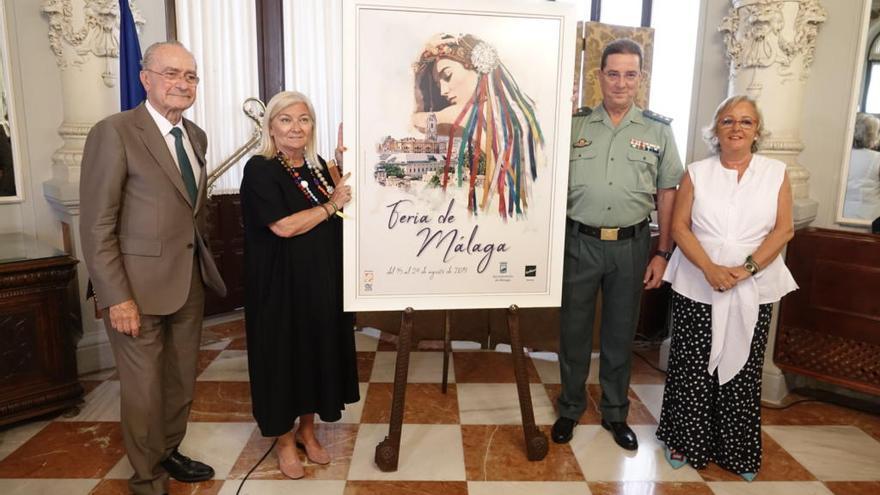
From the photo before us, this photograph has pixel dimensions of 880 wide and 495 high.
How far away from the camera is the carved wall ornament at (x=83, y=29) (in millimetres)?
3100

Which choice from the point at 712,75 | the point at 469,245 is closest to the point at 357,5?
the point at 469,245

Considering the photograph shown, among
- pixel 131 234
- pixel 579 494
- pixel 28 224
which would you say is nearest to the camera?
pixel 131 234

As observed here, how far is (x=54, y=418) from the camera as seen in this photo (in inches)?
113

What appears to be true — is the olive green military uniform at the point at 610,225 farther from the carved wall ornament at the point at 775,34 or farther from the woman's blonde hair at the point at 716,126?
the carved wall ornament at the point at 775,34

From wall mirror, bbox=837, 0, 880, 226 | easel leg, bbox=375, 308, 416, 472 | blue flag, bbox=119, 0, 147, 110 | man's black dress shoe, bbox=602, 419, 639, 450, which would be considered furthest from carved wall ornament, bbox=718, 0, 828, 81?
blue flag, bbox=119, 0, 147, 110

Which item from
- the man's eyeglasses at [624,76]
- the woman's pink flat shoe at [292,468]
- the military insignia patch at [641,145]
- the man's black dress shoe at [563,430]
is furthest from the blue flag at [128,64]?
the man's black dress shoe at [563,430]

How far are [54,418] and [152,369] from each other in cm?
115

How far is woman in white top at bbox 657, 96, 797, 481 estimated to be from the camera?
2.33 metres

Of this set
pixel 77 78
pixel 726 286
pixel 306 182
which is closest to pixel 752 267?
pixel 726 286

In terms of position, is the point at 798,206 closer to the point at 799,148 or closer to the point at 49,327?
the point at 799,148

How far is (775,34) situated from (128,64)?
3176 millimetres

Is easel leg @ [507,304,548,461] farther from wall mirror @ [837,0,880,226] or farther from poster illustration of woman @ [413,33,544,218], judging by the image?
wall mirror @ [837,0,880,226]

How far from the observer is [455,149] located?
228 cm

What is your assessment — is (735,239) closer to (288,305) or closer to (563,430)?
(563,430)
